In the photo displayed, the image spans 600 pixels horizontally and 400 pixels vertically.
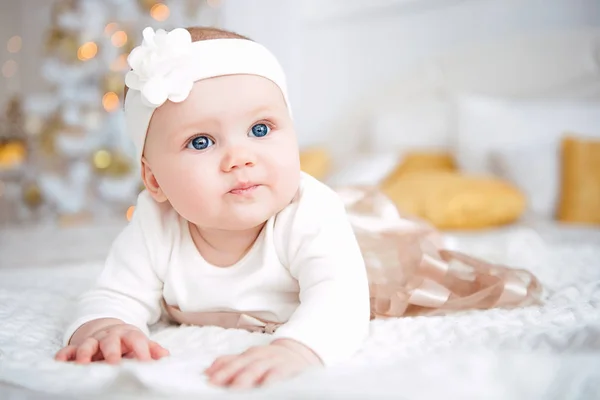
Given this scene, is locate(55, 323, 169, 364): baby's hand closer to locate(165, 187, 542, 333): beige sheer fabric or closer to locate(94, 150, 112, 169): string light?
locate(165, 187, 542, 333): beige sheer fabric

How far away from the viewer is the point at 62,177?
13.3 ft

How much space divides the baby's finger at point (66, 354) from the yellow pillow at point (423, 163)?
6.31ft

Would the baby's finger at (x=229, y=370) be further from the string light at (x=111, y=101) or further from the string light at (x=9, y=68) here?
the string light at (x=9, y=68)

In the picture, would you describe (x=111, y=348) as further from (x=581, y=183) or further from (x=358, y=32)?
(x=358, y=32)

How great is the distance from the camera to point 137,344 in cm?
85

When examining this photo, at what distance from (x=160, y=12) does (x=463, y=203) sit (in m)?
2.48

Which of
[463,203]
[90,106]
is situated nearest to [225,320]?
[463,203]

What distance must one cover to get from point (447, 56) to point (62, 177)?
2336 millimetres

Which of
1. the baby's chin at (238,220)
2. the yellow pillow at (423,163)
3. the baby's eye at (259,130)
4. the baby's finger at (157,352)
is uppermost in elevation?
the baby's eye at (259,130)

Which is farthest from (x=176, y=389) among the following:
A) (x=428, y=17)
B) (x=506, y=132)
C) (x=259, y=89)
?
(x=428, y=17)

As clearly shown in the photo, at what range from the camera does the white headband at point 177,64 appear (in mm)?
958

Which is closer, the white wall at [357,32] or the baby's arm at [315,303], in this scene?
the baby's arm at [315,303]

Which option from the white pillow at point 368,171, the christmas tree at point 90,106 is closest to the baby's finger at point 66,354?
the white pillow at point 368,171

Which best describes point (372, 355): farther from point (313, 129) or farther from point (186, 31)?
point (313, 129)
